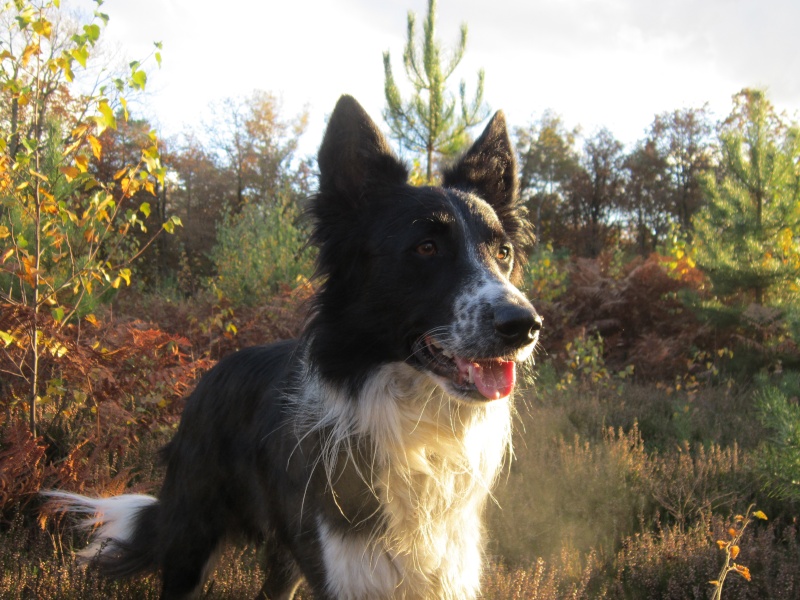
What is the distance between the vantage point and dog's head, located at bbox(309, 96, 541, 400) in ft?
8.25

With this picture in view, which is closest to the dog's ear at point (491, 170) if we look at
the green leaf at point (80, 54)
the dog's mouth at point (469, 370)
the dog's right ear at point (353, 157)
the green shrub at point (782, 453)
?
the dog's right ear at point (353, 157)

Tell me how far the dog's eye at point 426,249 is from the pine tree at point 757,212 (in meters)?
5.95

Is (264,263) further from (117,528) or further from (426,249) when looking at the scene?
(426,249)

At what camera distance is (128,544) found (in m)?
3.57

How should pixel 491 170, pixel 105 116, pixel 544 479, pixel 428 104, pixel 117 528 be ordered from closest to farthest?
1. pixel 105 116
2. pixel 491 170
3. pixel 117 528
4. pixel 544 479
5. pixel 428 104

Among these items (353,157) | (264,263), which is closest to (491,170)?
(353,157)

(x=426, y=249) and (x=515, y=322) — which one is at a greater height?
(x=426, y=249)

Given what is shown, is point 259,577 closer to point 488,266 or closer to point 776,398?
point 488,266

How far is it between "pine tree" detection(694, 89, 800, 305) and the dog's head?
5.43m

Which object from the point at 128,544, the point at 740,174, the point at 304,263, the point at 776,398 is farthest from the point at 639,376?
the point at 128,544

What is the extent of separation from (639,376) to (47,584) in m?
7.15

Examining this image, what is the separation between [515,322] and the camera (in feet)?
7.77

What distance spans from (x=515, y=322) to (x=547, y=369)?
5594 millimetres

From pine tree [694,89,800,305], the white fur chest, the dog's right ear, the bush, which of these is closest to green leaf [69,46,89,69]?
the dog's right ear
